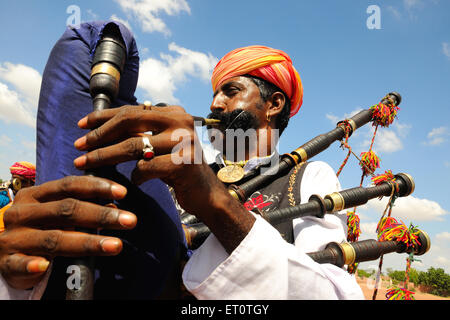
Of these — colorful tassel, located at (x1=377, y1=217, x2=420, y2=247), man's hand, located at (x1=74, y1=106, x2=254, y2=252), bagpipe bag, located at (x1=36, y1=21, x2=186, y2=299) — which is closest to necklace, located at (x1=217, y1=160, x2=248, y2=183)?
colorful tassel, located at (x1=377, y1=217, x2=420, y2=247)

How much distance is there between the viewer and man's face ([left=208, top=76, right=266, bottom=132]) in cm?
295

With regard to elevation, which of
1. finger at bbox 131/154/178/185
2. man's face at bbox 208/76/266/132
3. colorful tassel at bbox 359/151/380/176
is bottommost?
finger at bbox 131/154/178/185

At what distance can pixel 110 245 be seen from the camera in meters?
0.83

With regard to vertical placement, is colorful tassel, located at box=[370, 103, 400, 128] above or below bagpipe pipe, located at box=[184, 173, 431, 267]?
above

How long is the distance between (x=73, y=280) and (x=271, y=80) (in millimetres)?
2810

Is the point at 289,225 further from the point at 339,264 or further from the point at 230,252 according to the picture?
the point at 230,252

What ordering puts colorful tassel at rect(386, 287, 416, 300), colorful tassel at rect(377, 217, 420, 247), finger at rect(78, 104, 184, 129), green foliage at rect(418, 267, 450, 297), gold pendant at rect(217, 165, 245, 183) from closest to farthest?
finger at rect(78, 104, 184, 129), colorful tassel at rect(377, 217, 420, 247), colorful tassel at rect(386, 287, 416, 300), gold pendant at rect(217, 165, 245, 183), green foliage at rect(418, 267, 450, 297)

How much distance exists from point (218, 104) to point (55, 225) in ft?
7.65

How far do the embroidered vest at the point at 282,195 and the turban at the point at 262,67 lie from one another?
1115mm

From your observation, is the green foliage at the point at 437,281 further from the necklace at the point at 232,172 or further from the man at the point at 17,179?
the man at the point at 17,179

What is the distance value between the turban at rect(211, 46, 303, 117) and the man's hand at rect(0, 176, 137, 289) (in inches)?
99.5

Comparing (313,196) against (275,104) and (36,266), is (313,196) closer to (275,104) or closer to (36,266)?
(275,104)

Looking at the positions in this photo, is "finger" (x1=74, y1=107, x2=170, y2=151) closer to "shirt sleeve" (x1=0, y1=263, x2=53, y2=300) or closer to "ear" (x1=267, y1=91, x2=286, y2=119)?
"shirt sleeve" (x1=0, y1=263, x2=53, y2=300)

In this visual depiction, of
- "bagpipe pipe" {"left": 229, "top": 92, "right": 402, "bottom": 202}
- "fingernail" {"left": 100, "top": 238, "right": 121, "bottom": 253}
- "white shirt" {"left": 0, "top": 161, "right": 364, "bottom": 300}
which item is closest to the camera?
"fingernail" {"left": 100, "top": 238, "right": 121, "bottom": 253}
